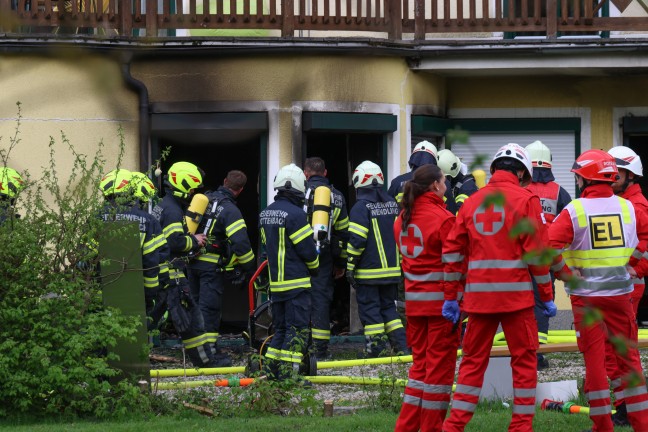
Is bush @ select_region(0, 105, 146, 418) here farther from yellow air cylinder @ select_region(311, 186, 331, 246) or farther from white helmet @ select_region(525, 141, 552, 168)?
white helmet @ select_region(525, 141, 552, 168)

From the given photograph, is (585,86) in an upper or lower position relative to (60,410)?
upper

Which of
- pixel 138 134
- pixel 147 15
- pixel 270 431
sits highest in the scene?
pixel 147 15

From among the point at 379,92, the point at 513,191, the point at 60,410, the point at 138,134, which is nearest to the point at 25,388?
the point at 60,410

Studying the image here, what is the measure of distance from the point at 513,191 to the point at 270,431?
7.48ft

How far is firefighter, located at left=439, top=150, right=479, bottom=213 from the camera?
11883 mm

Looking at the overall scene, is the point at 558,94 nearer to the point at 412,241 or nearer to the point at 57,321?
the point at 412,241

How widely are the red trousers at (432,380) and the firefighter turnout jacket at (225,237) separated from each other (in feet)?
15.5

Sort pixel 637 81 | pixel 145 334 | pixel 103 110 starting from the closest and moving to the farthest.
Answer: pixel 145 334, pixel 103 110, pixel 637 81

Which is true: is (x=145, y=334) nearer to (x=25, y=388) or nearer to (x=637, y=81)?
(x=25, y=388)

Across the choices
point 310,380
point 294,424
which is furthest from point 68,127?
point 294,424

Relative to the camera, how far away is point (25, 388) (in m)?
7.93

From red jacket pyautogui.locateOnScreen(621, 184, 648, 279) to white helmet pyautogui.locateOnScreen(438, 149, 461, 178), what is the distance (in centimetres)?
378

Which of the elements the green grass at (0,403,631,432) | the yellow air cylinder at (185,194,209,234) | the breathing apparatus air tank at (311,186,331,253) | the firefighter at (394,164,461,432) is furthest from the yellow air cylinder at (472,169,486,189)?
the firefighter at (394,164,461,432)

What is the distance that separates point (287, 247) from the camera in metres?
9.66
